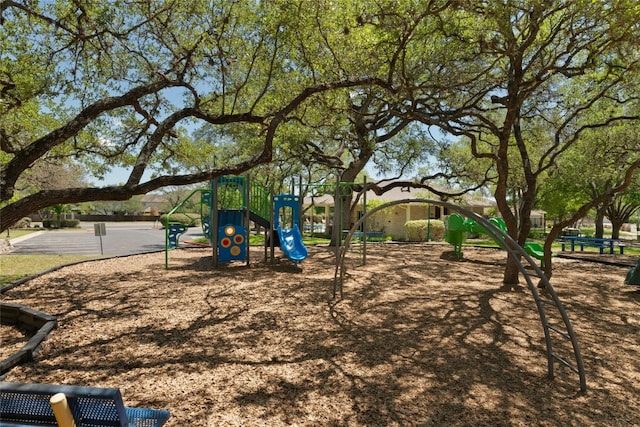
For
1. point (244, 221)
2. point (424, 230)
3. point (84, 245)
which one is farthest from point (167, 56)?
point (424, 230)

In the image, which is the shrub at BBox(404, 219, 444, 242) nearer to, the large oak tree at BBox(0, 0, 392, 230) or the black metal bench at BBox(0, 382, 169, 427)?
the large oak tree at BBox(0, 0, 392, 230)

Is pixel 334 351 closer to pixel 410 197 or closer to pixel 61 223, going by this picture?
pixel 410 197

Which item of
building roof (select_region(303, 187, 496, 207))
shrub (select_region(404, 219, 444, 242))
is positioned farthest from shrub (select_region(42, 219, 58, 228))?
shrub (select_region(404, 219, 444, 242))

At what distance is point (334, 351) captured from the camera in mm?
4809

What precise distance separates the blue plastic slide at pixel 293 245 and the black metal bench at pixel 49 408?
28.2 ft

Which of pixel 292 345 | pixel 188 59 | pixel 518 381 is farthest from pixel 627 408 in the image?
pixel 188 59

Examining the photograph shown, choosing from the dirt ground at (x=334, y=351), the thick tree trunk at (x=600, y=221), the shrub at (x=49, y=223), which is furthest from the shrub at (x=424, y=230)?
the shrub at (x=49, y=223)

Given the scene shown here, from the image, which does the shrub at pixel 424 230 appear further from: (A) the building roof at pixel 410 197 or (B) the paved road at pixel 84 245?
(B) the paved road at pixel 84 245

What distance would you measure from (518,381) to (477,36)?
21.7 feet

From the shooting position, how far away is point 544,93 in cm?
1189

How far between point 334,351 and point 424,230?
19721mm

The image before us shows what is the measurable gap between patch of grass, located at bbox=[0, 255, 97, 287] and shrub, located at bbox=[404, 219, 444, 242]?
1777cm

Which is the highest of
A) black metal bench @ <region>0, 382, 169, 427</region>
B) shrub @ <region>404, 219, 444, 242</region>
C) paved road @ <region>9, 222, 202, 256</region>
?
shrub @ <region>404, 219, 444, 242</region>

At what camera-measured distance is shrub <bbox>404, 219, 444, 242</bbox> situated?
23.5 metres
